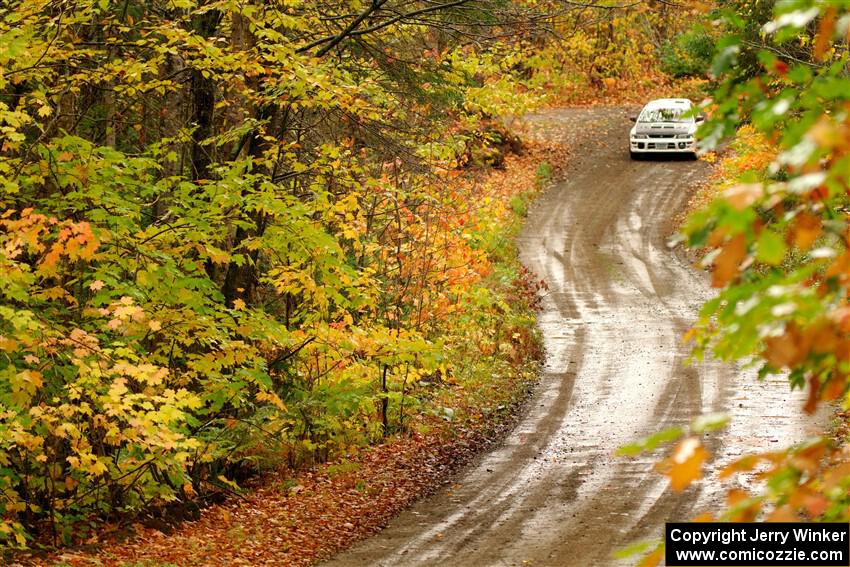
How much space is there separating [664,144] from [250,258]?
25888 millimetres

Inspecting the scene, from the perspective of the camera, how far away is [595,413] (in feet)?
50.8

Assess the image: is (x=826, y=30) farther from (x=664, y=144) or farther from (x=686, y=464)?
(x=664, y=144)

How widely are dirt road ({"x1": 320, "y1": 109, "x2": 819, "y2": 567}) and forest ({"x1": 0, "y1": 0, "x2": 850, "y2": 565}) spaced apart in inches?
50.9

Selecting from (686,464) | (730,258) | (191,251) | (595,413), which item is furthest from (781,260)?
(595,413)

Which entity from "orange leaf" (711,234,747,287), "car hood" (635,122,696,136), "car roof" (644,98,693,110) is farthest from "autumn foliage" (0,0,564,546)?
"car hood" (635,122,696,136)

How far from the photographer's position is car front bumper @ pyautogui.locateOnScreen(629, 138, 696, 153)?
33.9 m

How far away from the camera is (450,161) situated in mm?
20156

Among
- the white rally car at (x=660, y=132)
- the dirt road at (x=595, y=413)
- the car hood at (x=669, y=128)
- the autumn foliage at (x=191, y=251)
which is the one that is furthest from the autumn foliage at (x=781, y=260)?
the car hood at (x=669, y=128)

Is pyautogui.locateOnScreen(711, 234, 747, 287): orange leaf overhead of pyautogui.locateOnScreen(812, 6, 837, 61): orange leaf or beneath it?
beneath

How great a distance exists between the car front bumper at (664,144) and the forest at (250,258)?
56.7 ft

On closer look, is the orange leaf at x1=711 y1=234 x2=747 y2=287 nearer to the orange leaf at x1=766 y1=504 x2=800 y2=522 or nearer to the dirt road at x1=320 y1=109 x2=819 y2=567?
the orange leaf at x1=766 y1=504 x2=800 y2=522

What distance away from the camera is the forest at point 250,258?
10.3 ft

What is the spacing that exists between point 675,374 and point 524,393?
286 centimetres

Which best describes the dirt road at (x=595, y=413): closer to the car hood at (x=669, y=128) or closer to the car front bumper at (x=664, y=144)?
the car front bumper at (x=664, y=144)
